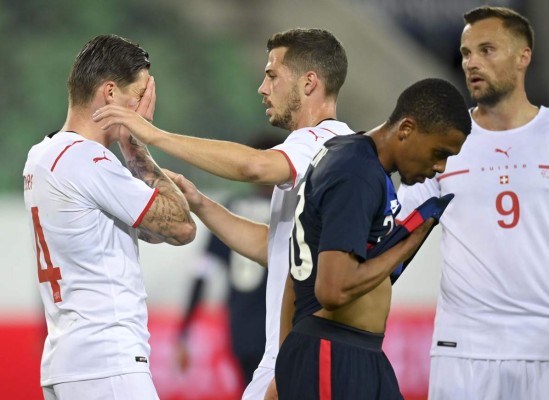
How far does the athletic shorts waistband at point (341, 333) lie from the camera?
11.6ft

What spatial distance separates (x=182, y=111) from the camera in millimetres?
8734

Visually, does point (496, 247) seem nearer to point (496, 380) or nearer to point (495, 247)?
point (495, 247)

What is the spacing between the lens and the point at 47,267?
4016mm

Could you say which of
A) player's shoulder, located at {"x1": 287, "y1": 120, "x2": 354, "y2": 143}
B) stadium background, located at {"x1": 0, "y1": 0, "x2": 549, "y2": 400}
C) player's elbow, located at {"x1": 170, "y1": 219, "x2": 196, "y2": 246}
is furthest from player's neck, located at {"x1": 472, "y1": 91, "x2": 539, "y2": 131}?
stadium background, located at {"x1": 0, "y1": 0, "x2": 549, "y2": 400}

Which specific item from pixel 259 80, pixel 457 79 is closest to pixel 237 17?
pixel 259 80

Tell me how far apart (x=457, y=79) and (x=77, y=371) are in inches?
231

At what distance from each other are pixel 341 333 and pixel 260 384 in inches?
35.0

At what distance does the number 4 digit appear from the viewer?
13.1 feet

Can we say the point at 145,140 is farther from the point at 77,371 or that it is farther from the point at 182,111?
the point at 182,111

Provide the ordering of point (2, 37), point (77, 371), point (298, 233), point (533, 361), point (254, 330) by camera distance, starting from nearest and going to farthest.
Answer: point (298, 233) < point (77, 371) < point (533, 361) < point (254, 330) < point (2, 37)

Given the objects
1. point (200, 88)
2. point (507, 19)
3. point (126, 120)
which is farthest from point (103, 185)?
point (200, 88)

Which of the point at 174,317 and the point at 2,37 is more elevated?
the point at 2,37

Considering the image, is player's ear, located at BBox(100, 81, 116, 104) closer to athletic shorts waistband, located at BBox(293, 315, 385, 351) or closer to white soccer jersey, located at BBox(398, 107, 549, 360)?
athletic shorts waistband, located at BBox(293, 315, 385, 351)

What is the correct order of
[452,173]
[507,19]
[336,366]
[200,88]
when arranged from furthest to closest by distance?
[200,88]
[507,19]
[452,173]
[336,366]
